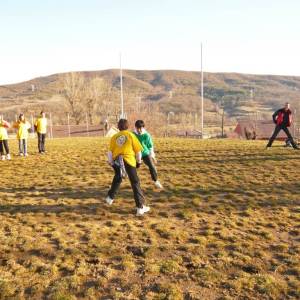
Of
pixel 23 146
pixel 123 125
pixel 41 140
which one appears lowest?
pixel 23 146

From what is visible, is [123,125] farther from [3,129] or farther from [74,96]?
[74,96]

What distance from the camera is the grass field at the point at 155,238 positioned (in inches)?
171

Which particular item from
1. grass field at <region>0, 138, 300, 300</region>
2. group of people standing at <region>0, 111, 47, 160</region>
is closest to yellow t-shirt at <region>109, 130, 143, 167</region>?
grass field at <region>0, 138, 300, 300</region>

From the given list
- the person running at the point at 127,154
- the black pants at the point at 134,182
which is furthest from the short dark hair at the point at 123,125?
the black pants at the point at 134,182

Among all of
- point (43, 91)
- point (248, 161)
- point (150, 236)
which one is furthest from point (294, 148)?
point (43, 91)

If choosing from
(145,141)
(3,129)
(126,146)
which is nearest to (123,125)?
(126,146)

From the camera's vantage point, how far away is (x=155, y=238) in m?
5.81

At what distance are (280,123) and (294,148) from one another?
227 centimetres

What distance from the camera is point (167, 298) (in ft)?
13.4

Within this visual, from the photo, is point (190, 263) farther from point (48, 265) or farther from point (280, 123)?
point (280, 123)

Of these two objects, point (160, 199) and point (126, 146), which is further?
point (160, 199)

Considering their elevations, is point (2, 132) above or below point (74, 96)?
below

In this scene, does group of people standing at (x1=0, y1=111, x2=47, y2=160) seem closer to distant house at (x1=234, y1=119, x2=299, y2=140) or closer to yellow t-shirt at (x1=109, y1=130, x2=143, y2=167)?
yellow t-shirt at (x1=109, y1=130, x2=143, y2=167)

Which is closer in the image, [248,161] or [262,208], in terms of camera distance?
[262,208]
